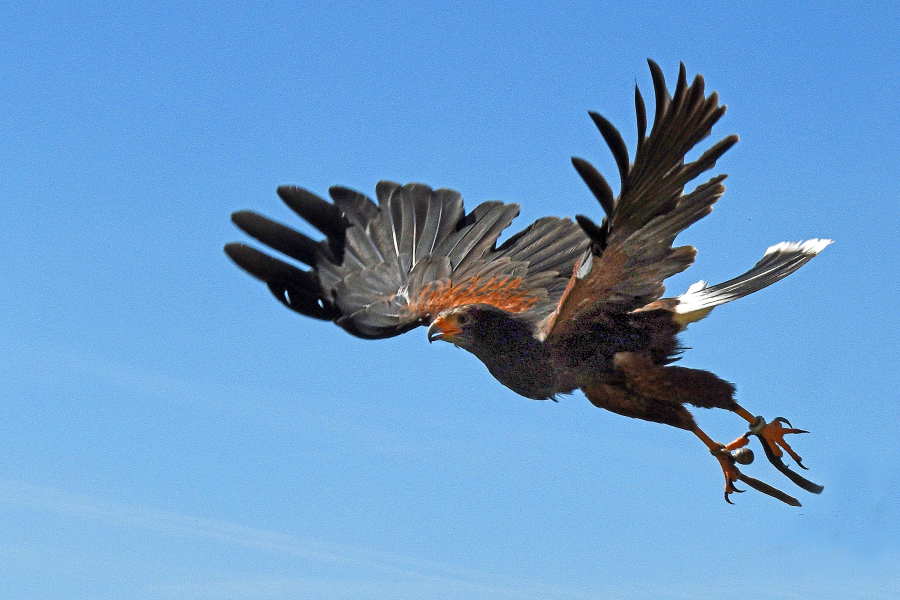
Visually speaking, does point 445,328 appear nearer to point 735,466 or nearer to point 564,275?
point 564,275

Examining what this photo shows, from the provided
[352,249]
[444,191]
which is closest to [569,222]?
[444,191]

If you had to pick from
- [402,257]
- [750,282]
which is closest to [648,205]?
[750,282]

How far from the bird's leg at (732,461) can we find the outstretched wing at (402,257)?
5.55 ft

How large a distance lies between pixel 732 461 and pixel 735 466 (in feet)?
0.13

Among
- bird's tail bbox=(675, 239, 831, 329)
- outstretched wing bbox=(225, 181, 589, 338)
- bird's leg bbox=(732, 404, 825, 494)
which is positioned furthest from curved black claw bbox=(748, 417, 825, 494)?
outstretched wing bbox=(225, 181, 589, 338)

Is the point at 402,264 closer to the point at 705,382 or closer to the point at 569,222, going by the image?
the point at 569,222

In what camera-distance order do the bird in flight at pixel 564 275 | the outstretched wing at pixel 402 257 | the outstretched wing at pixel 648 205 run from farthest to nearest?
the outstretched wing at pixel 402 257 < the bird in flight at pixel 564 275 < the outstretched wing at pixel 648 205

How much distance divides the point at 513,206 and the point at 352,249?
1.49 meters

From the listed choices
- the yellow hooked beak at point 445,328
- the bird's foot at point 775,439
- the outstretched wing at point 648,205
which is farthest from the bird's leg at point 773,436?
the yellow hooked beak at point 445,328

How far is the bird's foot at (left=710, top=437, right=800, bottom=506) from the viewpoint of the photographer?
22.3 feet

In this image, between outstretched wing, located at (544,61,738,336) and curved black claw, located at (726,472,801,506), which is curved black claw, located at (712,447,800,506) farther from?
outstretched wing, located at (544,61,738,336)

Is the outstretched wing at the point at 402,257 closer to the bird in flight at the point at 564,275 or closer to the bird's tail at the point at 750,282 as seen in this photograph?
the bird in flight at the point at 564,275

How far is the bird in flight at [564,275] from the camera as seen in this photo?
5715 mm

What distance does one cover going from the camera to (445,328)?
6.93 meters
